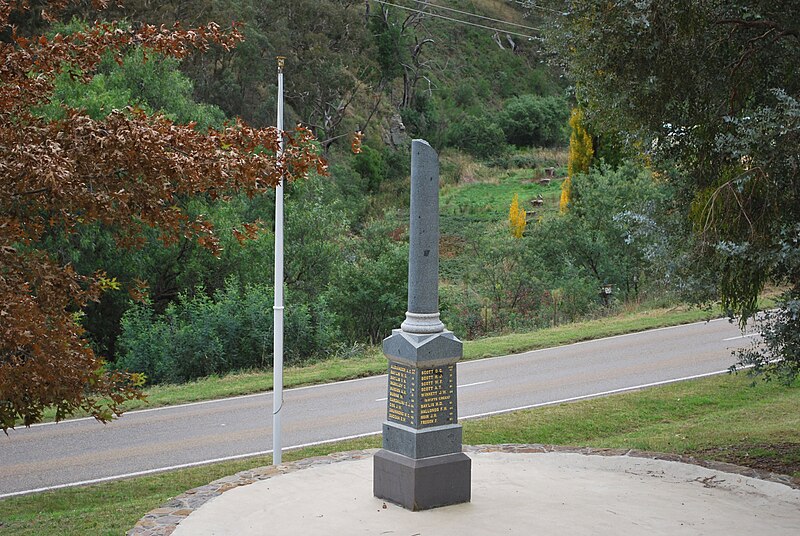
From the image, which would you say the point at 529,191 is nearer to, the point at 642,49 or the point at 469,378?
the point at 469,378

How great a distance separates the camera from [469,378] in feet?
68.6

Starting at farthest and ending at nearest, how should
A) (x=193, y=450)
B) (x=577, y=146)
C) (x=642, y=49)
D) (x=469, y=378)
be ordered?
(x=577, y=146), (x=469, y=378), (x=193, y=450), (x=642, y=49)

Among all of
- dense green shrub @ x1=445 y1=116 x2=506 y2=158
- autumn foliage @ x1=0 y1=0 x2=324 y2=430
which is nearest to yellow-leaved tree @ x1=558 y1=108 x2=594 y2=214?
autumn foliage @ x1=0 y1=0 x2=324 y2=430

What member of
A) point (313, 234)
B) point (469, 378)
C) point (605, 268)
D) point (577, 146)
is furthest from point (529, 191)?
point (469, 378)

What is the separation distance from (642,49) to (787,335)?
10.6 feet

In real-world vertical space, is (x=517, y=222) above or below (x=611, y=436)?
below

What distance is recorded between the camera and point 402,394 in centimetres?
984

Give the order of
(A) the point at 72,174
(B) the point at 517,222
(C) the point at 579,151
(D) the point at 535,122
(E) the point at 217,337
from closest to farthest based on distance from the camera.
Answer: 1. (A) the point at 72,174
2. (E) the point at 217,337
3. (C) the point at 579,151
4. (B) the point at 517,222
5. (D) the point at 535,122

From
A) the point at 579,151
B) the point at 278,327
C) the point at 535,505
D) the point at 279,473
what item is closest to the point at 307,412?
the point at 278,327

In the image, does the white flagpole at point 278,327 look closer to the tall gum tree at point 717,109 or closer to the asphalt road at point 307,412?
the asphalt road at point 307,412

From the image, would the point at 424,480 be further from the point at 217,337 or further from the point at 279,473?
the point at 217,337

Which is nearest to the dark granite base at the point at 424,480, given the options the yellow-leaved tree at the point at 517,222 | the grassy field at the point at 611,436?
the grassy field at the point at 611,436

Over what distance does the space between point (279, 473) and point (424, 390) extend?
8.65 ft

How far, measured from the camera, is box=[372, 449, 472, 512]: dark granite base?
955cm
